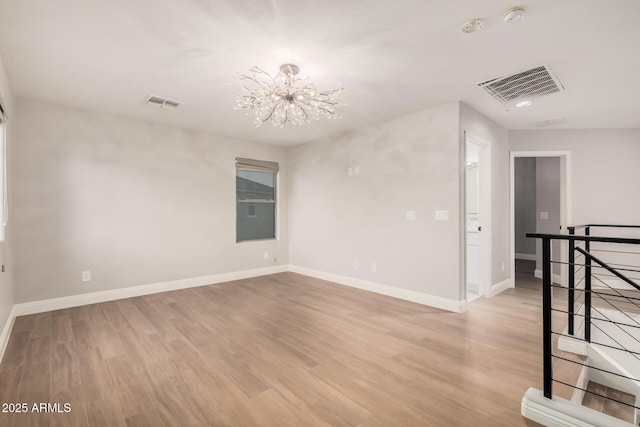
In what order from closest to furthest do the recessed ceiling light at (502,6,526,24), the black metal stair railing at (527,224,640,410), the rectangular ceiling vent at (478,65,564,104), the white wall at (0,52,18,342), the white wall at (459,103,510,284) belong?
the black metal stair railing at (527,224,640,410), the recessed ceiling light at (502,6,526,24), the white wall at (0,52,18,342), the rectangular ceiling vent at (478,65,564,104), the white wall at (459,103,510,284)

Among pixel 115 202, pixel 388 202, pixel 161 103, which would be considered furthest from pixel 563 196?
pixel 115 202

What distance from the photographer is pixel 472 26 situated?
7.03 feet

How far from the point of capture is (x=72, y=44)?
7.93ft

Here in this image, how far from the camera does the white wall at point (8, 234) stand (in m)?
2.76

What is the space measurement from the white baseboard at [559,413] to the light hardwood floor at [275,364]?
0.28ft

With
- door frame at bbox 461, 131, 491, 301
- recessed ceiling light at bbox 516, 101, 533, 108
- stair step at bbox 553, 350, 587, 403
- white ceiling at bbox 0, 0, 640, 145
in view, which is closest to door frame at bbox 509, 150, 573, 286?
door frame at bbox 461, 131, 491, 301

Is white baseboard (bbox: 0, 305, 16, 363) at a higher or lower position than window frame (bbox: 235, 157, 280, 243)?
lower

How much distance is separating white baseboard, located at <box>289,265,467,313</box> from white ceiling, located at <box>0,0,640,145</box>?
2.43 m

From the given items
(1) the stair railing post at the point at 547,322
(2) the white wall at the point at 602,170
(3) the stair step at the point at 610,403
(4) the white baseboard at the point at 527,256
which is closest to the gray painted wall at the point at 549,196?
(2) the white wall at the point at 602,170

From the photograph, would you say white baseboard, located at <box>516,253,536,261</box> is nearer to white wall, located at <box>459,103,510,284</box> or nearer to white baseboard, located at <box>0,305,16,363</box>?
white wall, located at <box>459,103,510,284</box>

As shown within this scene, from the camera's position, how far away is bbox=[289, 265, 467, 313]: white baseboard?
368 cm

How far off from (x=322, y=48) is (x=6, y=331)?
3.88 m

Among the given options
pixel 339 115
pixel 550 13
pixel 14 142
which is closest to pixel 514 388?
pixel 550 13

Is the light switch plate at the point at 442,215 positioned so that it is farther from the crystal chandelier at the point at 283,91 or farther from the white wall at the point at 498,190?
the crystal chandelier at the point at 283,91
